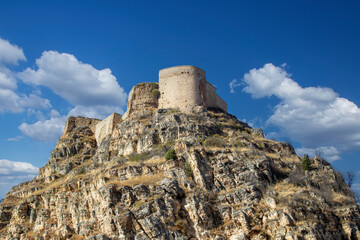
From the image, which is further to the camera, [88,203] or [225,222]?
[88,203]

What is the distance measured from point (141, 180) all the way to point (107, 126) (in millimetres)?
21656

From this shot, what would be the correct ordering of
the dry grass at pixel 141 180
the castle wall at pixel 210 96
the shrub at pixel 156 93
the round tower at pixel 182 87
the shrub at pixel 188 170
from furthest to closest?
the castle wall at pixel 210 96 → the shrub at pixel 156 93 → the round tower at pixel 182 87 → the shrub at pixel 188 170 → the dry grass at pixel 141 180

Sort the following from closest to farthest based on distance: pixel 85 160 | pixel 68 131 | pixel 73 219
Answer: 1. pixel 73 219
2. pixel 85 160
3. pixel 68 131

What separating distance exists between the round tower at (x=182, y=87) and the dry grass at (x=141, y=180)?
15.5 meters

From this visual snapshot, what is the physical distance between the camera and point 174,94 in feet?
146

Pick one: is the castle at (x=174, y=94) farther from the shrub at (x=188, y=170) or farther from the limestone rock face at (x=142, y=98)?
the shrub at (x=188, y=170)

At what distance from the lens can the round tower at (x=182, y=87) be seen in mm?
43844

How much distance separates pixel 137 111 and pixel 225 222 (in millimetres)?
24287

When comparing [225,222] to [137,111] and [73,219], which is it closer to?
[73,219]

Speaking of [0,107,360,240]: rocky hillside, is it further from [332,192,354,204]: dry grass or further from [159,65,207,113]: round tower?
Answer: [159,65,207,113]: round tower

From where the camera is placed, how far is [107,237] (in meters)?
24.1

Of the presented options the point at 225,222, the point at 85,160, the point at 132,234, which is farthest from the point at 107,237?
the point at 85,160

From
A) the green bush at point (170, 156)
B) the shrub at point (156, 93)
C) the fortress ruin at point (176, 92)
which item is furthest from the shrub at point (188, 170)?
the shrub at point (156, 93)

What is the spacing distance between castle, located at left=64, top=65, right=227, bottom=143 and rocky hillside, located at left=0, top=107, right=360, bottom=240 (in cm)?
434
